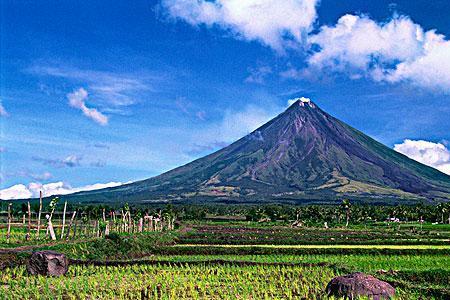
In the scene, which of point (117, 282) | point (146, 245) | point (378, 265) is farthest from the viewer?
point (146, 245)

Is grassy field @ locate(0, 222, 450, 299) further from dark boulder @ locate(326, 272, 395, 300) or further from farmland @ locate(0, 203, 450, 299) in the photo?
dark boulder @ locate(326, 272, 395, 300)

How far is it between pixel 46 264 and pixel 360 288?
10569 millimetres

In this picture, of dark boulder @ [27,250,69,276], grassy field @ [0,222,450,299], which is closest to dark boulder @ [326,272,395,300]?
grassy field @ [0,222,450,299]

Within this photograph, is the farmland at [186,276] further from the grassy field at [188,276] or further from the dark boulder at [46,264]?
the dark boulder at [46,264]

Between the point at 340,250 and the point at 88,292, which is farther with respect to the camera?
the point at 340,250

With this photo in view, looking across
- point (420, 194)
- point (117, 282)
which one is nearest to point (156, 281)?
point (117, 282)

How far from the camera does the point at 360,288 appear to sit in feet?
45.0

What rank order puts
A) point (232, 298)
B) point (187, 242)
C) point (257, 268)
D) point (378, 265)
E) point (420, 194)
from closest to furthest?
point (232, 298) < point (257, 268) < point (378, 265) < point (187, 242) < point (420, 194)

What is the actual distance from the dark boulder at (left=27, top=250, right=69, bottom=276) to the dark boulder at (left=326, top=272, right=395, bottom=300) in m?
9.47

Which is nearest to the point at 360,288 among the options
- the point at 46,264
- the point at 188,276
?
the point at 188,276

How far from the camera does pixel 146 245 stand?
28750mm

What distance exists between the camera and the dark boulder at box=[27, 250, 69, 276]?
17781 mm

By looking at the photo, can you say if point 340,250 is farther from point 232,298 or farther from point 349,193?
point 349,193

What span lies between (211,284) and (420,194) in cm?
19702
